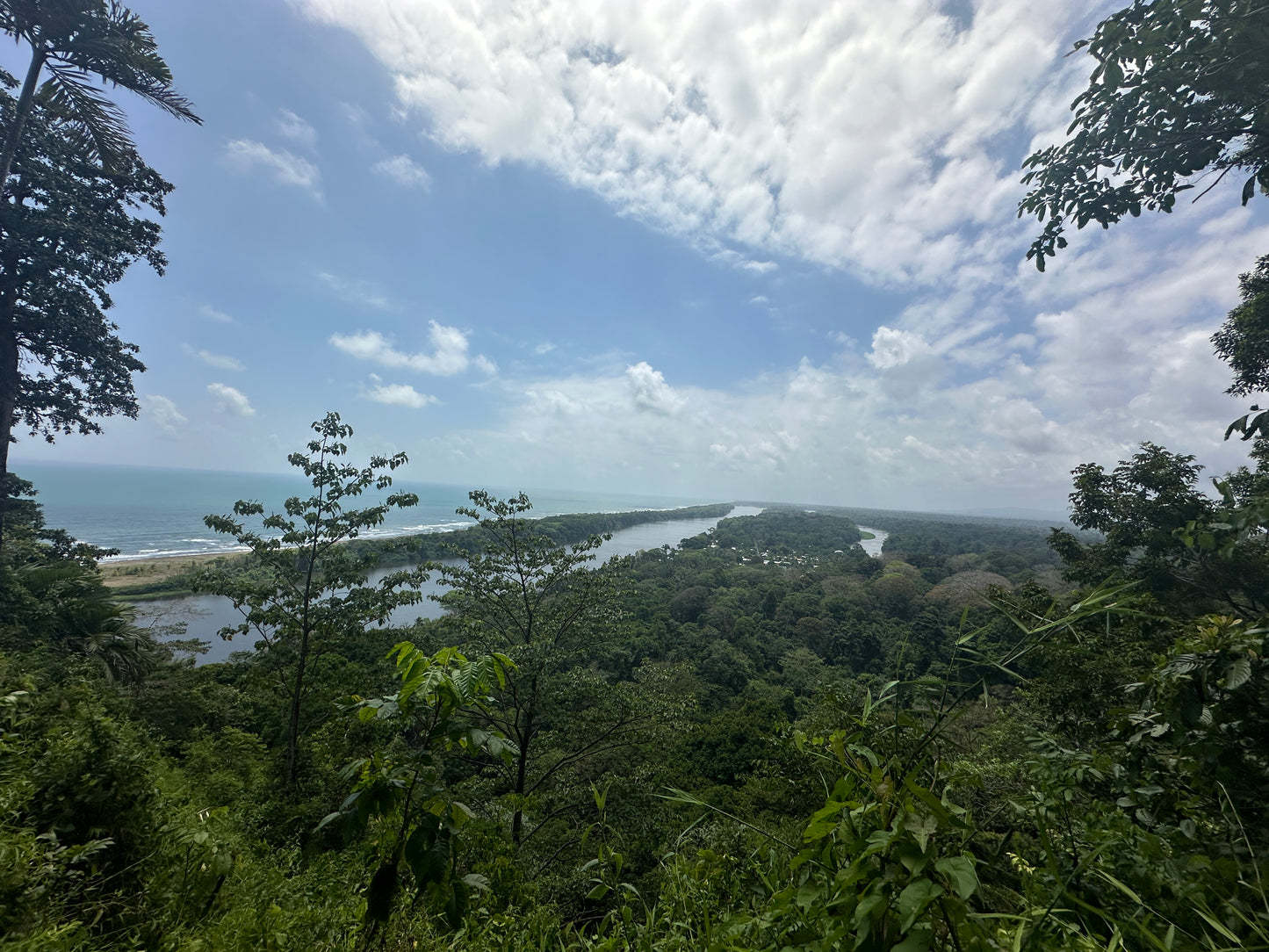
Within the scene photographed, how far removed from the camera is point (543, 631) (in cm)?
801

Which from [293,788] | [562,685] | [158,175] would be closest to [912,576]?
[562,685]

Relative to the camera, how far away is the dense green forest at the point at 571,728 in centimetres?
99

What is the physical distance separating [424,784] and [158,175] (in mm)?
14026

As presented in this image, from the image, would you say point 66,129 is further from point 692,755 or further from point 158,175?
point 692,755

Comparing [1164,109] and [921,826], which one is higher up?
[1164,109]

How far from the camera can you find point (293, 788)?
19.0 ft

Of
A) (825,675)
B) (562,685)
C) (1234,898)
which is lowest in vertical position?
(825,675)

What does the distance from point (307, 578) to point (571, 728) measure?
4.91m

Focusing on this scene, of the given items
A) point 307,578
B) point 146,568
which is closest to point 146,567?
point 146,568

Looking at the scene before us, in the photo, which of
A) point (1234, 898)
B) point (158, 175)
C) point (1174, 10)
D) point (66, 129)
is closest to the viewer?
point (1234, 898)

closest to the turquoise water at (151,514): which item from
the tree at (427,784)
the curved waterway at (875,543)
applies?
the tree at (427,784)

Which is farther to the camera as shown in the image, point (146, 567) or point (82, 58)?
point (146, 567)

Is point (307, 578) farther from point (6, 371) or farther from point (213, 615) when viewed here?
point (213, 615)

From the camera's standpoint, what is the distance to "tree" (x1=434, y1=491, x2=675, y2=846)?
738 cm
